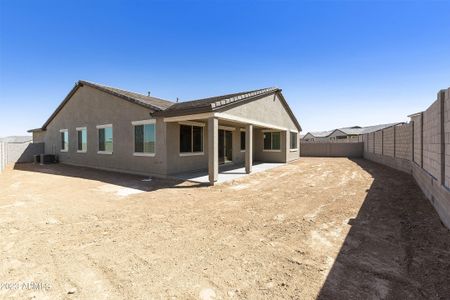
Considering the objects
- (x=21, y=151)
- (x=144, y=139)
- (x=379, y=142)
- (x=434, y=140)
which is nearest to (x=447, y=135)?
(x=434, y=140)

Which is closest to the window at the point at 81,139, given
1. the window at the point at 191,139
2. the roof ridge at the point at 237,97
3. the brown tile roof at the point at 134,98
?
the brown tile roof at the point at 134,98

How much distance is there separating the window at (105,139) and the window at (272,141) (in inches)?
436

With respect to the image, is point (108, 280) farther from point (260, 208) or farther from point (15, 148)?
point (15, 148)

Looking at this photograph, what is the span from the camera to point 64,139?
16.0 m

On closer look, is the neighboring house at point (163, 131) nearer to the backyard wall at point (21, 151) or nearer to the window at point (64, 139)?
the window at point (64, 139)

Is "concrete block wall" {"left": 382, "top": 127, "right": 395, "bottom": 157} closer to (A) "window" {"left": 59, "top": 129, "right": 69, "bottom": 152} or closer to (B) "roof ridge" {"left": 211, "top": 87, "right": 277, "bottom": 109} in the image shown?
(B) "roof ridge" {"left": 211, "top": 87, "right": 277, "bottom": 109}

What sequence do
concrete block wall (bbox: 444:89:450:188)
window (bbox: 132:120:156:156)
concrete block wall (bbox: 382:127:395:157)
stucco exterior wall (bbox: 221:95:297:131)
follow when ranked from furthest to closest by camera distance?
concrete block wall (bbox: 382:127:395:157) < stucco exterior wall (bbox: 221:95:297:131) < window (bbox: 132:120:156:156) < concrete block wall (bbox: 444:89:450:188)

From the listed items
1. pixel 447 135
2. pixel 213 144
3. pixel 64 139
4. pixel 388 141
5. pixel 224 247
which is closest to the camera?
pixel 224 247

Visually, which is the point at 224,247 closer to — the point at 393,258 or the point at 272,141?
the point at 393,258

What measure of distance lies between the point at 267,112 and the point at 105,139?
10022 millimetres

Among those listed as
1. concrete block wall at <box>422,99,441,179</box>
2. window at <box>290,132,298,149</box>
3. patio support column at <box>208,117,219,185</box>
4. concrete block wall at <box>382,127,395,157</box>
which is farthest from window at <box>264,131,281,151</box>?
concrete block wall at <box>422,99,441,179</box>

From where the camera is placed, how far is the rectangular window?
1027 cm

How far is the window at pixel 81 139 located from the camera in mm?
14026

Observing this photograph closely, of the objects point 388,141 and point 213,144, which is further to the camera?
point 388,141
